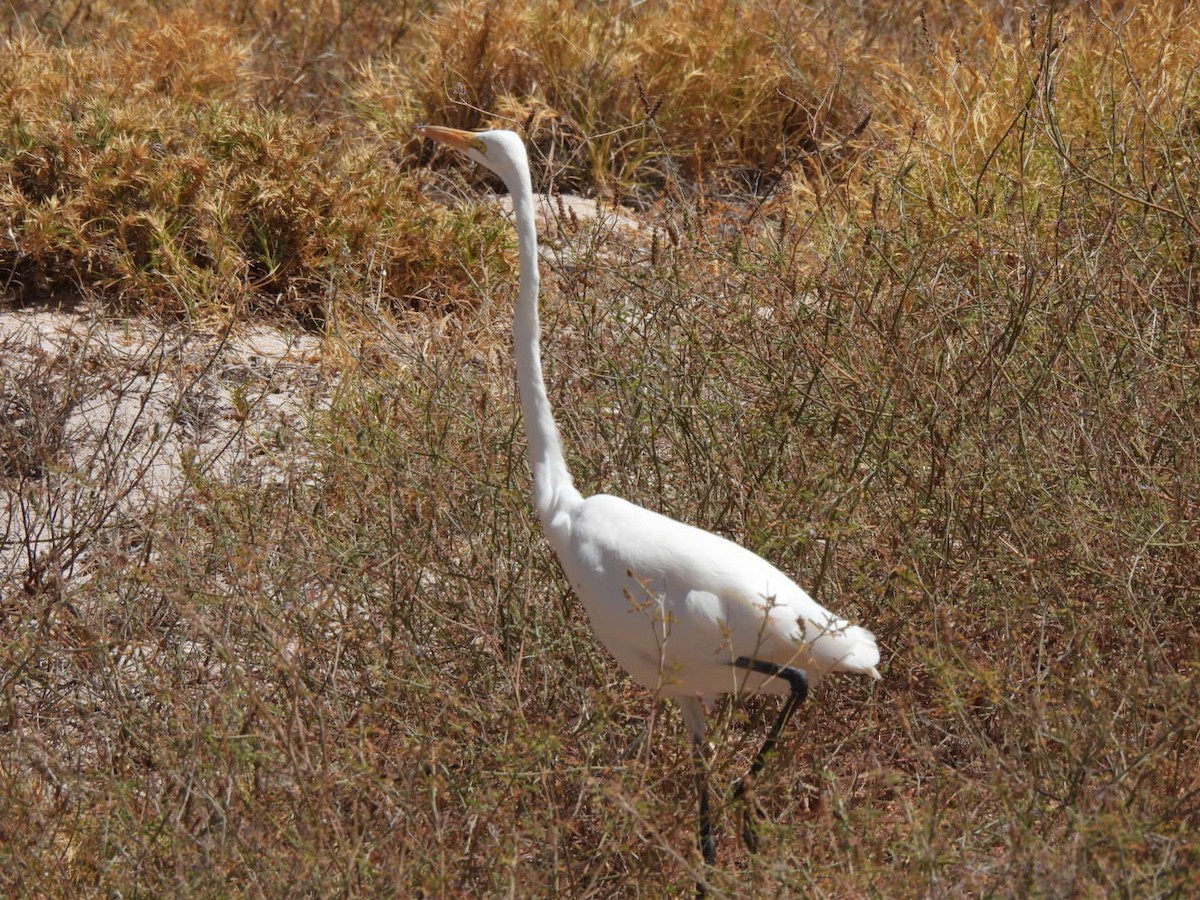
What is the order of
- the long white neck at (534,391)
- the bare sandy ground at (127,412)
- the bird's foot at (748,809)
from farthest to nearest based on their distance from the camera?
1. the bare sandy ground at (127,412)
2. the long white neck at (534,391)
3. the bird's foot at (748,809)

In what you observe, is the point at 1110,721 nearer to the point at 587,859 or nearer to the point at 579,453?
the point at 587,859

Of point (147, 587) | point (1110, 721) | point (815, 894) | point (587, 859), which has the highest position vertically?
point (1110, 721)

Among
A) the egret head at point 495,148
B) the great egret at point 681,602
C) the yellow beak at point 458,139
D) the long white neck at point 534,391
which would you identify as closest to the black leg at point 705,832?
the great egret at point 681,602

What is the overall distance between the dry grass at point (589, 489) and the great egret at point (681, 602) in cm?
14

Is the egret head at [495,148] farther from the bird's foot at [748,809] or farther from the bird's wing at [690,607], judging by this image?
the bird's foot at [748,809]

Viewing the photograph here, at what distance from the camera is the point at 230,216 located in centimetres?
527

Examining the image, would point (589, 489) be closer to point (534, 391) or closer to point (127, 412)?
point (534, 391)

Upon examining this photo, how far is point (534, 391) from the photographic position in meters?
3.19

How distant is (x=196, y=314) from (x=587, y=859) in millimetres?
2795

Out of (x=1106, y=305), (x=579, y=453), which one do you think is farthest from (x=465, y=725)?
(x=1106, y=305)

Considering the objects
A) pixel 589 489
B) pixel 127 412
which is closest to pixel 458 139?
pixel 589 489

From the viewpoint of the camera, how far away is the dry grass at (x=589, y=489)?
8.96ft

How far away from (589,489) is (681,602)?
100cm

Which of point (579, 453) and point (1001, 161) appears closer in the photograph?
point (579, 453)
